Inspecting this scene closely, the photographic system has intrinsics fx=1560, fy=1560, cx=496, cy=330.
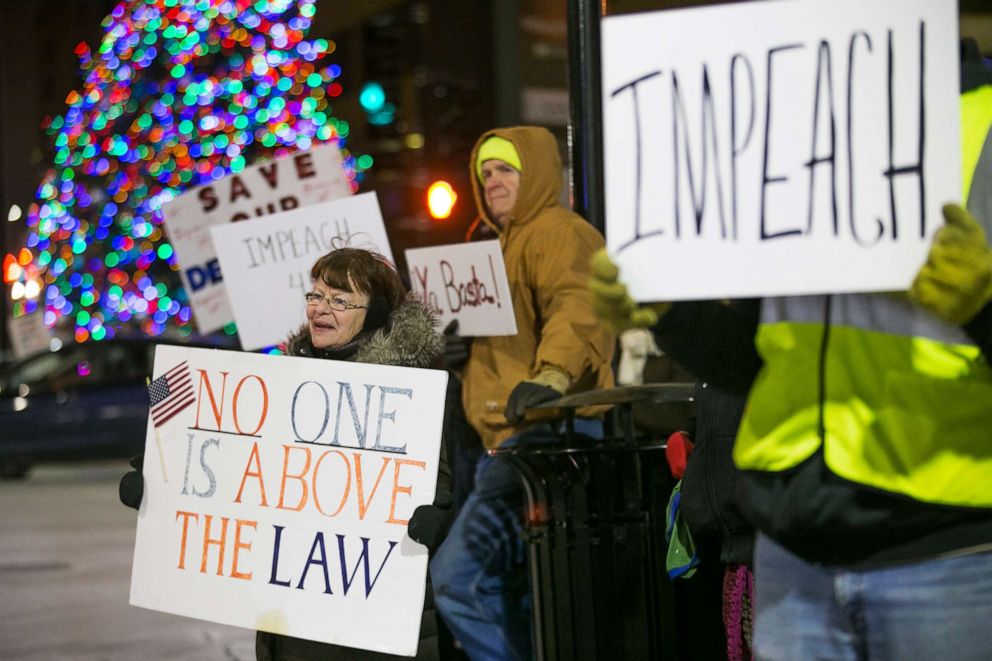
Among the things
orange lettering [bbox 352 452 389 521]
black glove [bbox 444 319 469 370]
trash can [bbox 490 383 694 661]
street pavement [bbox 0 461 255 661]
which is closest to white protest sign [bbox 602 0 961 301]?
orange lettering [bbox 352 452 389 521]

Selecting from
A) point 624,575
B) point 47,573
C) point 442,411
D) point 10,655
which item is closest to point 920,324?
point 442,411

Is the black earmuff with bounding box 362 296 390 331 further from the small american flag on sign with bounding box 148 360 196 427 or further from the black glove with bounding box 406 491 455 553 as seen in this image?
the black glove with bounding box 406 491 455 553

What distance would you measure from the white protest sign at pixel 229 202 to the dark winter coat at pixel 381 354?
10.3 feet

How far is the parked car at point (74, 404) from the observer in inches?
684

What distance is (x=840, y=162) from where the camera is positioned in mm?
2412

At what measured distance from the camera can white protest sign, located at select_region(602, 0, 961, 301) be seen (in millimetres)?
2377

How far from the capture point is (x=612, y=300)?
2.42 meters

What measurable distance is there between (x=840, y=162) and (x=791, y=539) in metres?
0.59

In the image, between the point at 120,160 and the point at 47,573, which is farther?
the point at 120,160

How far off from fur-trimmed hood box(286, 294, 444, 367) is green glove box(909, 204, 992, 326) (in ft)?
7.25

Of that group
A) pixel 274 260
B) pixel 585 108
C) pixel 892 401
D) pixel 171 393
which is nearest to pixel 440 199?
pixel 274 260

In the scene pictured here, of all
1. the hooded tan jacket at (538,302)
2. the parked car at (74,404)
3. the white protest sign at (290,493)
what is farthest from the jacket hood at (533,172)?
the parked car at (74,404)

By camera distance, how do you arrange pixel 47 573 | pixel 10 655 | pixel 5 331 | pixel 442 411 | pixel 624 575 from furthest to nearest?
pixel 5 331 → pixel 47 573 → pixel 10 655 → pixel 624 575 → pixel 442 411

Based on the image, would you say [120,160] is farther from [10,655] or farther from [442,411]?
[442,411]
